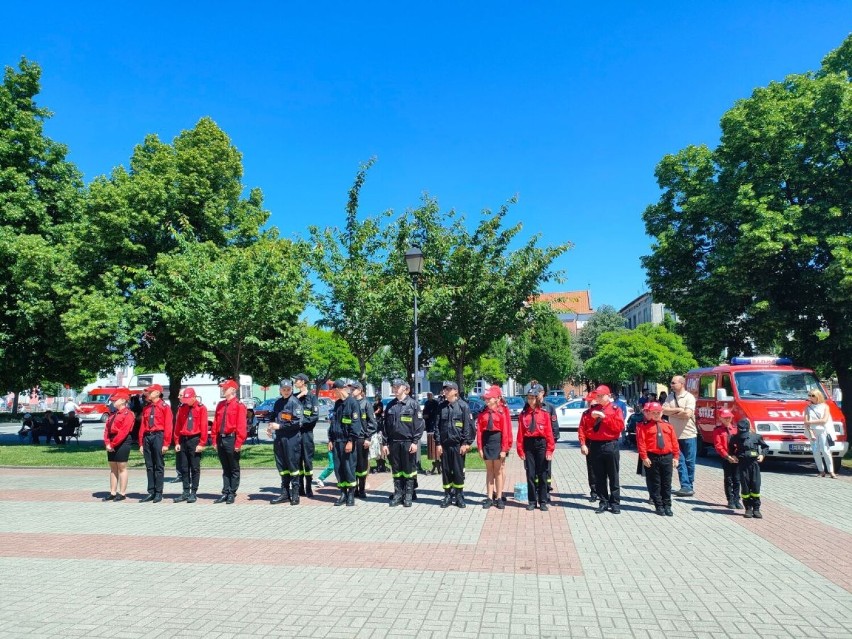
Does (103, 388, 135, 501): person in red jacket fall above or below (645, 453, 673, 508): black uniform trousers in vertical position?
above

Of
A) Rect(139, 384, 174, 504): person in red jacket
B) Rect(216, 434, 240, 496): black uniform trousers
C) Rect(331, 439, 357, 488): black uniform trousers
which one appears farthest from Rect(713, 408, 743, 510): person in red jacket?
Rect(139, 384, 174, 504): person in red jacket

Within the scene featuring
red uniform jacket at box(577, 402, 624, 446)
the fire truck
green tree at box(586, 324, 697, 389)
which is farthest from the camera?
green tree at box(586, 324, 697, 389)

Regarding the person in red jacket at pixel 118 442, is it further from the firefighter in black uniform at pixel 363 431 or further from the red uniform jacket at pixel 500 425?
the red uniform jacket at pixel 500 425

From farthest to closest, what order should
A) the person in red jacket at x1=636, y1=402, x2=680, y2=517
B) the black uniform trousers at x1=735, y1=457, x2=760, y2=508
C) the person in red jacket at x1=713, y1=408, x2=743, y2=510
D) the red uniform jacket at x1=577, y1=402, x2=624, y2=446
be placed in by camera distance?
the person in red jacket at x1=713, y1=408, x2=743, y2=510, the red uniform jacket at x1=577, y1=402, x2=624, y2=446, the person in red jacket at x1=636, y1=402, x2=680, y2=517, the black uniform trousers at x1=735, y1=457, x2=760, y2=508

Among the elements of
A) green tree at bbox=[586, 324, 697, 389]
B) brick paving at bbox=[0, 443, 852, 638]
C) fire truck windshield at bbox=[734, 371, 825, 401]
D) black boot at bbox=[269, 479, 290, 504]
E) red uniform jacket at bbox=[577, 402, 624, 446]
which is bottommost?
brick paving at bbox=[0, 443, 852, 638]

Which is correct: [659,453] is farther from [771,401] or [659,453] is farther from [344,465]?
[771,401]

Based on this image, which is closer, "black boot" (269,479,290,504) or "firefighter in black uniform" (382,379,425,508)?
"firefighter in black uniform" (382,379,425,508)

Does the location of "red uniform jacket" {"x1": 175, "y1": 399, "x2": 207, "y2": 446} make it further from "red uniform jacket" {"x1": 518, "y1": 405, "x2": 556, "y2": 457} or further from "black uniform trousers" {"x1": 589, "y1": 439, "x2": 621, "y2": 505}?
"black uniform trousers" {"x1": 589, "y1": 439, "x2": 621, "y2": 505}

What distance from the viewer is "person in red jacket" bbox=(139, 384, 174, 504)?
1065 centimetres

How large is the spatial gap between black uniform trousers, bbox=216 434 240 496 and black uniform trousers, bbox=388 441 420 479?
262 centimetres

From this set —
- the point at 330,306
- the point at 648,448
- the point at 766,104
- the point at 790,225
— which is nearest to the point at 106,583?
the point at 648,448

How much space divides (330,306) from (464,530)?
29.2 ft

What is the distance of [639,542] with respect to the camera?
7457 mm

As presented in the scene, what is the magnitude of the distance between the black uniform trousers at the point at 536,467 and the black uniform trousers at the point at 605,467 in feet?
2.46
